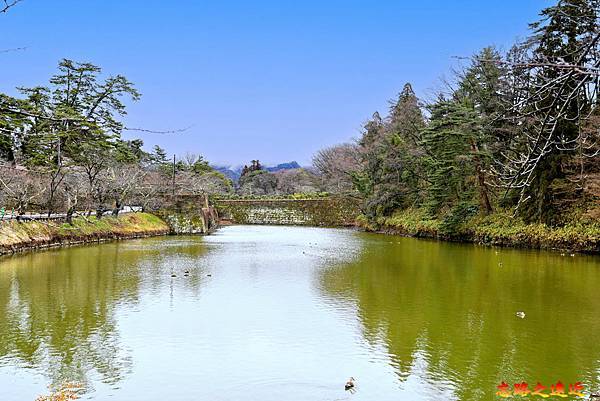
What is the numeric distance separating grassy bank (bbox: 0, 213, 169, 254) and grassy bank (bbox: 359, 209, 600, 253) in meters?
13.3

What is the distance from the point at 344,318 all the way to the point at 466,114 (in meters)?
14.2

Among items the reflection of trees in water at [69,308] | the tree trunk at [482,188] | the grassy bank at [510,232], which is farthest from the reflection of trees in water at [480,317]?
the tree trunk at [482,188]

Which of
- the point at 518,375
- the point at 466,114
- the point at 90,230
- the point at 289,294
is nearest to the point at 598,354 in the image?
the point at 518,375

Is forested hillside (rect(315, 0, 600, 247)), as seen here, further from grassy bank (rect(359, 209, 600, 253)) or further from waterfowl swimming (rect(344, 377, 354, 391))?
waterfowl swimming (rect(344, 377, 354, 391))

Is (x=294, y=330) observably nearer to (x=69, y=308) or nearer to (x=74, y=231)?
(x=69, y=308)

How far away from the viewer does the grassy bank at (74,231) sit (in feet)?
50.6

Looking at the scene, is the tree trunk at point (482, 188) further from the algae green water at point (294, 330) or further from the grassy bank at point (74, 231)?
the grassy bank at point (74, 231)

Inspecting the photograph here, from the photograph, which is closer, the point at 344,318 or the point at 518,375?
the point at 518,375

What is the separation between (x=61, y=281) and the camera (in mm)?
10180

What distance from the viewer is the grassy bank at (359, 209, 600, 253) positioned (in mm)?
15111

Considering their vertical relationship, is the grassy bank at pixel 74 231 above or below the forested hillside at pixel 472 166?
below

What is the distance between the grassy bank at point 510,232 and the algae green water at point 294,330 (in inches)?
118

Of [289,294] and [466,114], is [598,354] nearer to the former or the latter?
[289,294]

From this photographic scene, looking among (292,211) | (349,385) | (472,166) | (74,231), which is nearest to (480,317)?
(349,385)
